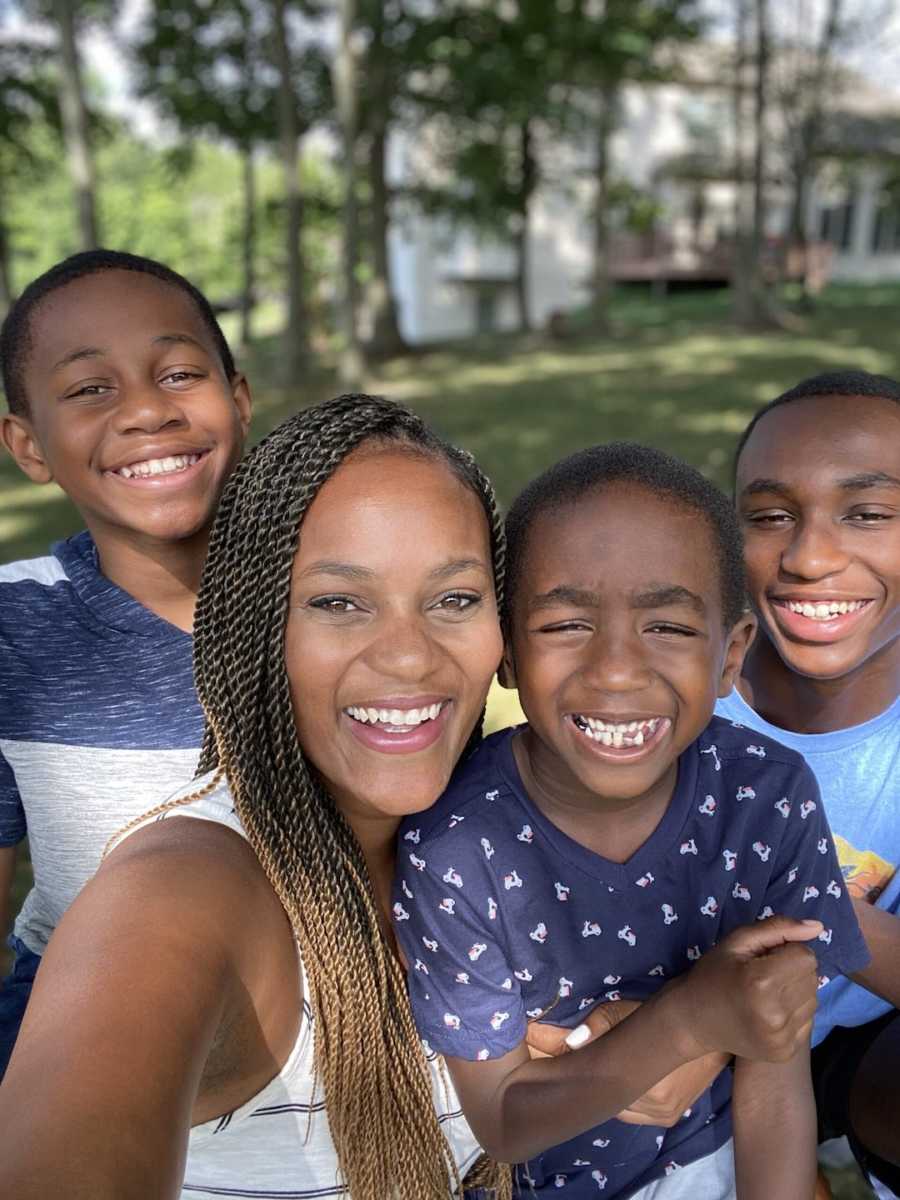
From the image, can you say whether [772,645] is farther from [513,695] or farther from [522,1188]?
[513,695]

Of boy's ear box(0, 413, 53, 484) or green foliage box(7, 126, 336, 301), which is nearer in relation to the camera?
boy's ear box(0, 413, 53, 484)

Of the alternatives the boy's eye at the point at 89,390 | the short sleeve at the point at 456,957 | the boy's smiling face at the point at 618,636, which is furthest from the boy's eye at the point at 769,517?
the boy's eye at the point at 89,390

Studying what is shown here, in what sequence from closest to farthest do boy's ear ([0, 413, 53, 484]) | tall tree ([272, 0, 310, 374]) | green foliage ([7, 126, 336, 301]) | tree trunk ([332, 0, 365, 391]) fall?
1. boy's ear ([0, 413, 53, 484])
2. tree trunk ([332, 0, 365, 391])
3. tall tree ([272, 0, 310, 374])
4. green foliage ([7, 126, 336, 301])

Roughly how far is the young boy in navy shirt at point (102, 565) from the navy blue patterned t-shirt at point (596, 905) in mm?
662

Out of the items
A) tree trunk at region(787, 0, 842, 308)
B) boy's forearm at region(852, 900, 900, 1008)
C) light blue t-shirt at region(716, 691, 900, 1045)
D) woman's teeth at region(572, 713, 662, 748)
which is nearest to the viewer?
woman's teeth at region(572, 713, 662, 748)

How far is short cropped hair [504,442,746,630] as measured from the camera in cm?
177

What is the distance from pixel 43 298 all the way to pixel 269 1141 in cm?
178

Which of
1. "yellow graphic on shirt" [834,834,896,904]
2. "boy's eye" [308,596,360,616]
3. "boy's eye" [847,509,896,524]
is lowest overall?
"yellow graphic on shirt" [834,834,896,904]

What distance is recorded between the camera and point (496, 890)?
170 cm

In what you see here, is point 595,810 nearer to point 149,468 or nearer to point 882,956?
point 882,956

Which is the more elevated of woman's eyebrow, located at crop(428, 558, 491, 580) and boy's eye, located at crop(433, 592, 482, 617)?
woman's eyebrow, located at crop(428, 558, 491, 580)

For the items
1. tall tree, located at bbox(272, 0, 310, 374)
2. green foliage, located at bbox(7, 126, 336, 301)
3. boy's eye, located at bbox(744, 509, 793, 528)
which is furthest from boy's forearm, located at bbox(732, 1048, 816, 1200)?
green foliage, located at bbox(7, 126, 336, 301)

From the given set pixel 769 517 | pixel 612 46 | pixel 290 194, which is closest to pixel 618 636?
pixel 769 517

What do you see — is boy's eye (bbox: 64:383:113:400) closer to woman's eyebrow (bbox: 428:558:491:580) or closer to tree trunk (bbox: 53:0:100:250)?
woman's eyebrow (bbox: 428:558:491:580)
